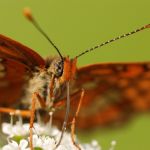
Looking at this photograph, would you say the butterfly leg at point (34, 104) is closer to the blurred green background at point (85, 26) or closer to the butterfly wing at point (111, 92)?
the butterfly wing at point (111, 92)

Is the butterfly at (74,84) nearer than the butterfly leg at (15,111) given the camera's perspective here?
Yes

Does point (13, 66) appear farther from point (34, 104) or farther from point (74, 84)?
point (74, 84)

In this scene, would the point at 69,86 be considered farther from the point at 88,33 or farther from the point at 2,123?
the point at 88,33

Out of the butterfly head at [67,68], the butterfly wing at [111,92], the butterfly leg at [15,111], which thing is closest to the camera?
the butterfly head at [67,68]

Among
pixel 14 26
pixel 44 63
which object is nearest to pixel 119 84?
pixel 44 63

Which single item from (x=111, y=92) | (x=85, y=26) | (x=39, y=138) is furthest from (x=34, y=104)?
(x=85, y=26)

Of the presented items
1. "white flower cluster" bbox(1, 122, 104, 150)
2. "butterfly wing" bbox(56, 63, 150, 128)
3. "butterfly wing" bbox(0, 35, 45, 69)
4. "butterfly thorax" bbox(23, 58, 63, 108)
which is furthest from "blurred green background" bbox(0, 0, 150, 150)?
"butterfly wing" bbox(0, 35, 45, 69)

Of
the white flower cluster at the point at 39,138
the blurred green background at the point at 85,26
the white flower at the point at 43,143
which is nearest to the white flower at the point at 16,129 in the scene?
the white flower cluster at the point at 39,138
